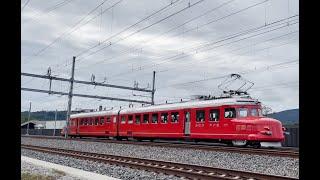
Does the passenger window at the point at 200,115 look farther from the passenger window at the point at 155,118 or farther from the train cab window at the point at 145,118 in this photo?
the train cab window at the point at 145,118

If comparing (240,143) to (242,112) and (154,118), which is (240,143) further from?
(154,118)

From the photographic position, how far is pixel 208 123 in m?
21.9

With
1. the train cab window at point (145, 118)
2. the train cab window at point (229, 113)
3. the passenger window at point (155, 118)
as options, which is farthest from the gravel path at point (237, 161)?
the train cab window at point (145, 118)

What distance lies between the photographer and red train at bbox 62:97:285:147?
65.4ft

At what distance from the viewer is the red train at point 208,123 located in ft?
65.4

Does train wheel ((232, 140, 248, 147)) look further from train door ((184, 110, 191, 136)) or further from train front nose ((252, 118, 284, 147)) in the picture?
train door ((184, 110, 191, 136))

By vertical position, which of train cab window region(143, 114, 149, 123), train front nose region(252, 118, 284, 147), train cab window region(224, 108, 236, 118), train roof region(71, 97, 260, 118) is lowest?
train front nose region(252, 118, 284, 147)

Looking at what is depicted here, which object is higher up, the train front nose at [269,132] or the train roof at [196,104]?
the train roof at [196,104]

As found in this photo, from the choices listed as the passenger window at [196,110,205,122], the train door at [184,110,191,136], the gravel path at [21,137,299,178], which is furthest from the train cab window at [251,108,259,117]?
the gravel path at [21,137,299,178]

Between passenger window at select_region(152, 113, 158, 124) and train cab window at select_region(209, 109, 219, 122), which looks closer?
train cab window at select_region(209, 109, 219, 122)

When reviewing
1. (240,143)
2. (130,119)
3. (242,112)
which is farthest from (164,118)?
(240,143)
